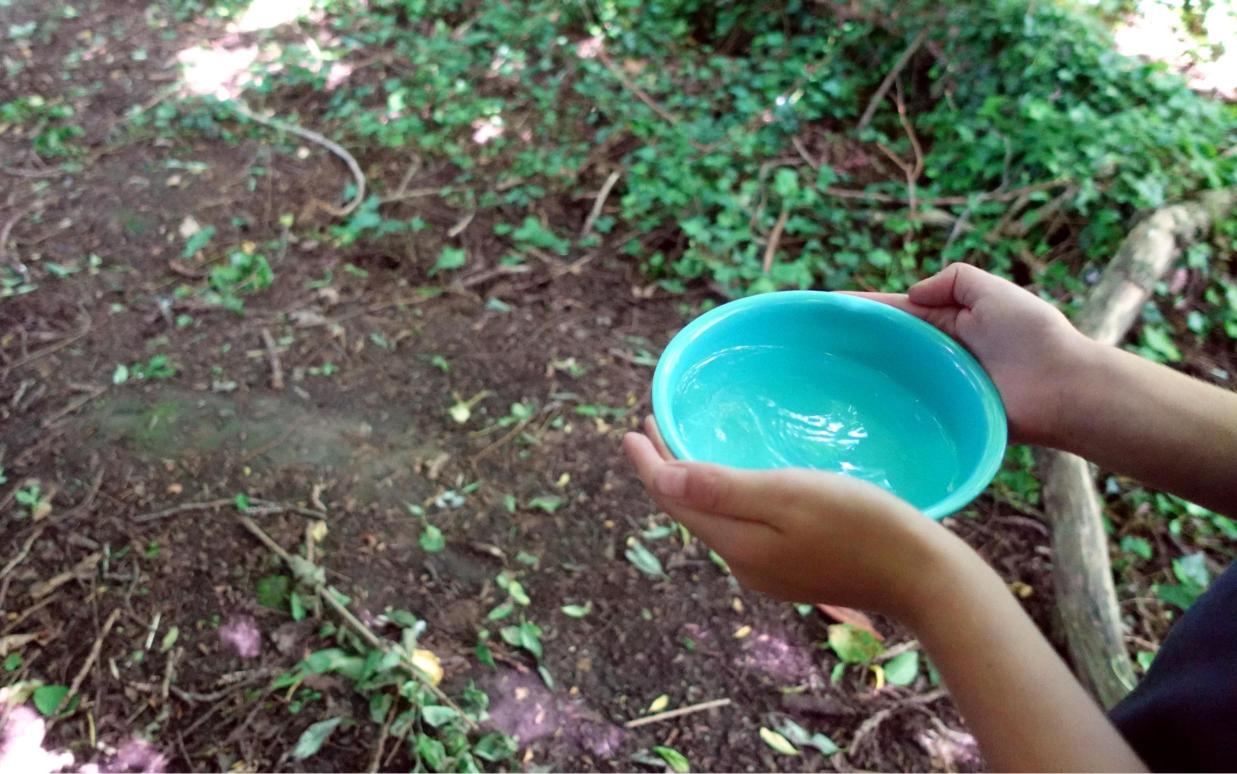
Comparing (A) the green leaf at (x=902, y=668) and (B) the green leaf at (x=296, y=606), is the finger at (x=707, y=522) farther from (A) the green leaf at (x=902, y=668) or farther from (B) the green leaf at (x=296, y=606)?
(B) the green leaf at (x=296, y=606)

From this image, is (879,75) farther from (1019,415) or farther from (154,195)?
(154,195)

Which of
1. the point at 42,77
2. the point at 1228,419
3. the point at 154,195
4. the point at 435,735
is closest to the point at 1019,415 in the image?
the point at 1228,419

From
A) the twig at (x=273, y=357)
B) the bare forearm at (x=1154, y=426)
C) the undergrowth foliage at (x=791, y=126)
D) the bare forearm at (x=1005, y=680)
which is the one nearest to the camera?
the bare forearm at (x=1005, y=680)

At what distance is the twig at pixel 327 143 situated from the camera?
3453 mm

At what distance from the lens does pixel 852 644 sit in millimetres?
2057

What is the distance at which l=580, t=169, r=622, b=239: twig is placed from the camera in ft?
11.0

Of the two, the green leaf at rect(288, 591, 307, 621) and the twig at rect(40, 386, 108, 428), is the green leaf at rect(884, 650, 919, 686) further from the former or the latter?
the twig at rect(40, 386, 108, 428)

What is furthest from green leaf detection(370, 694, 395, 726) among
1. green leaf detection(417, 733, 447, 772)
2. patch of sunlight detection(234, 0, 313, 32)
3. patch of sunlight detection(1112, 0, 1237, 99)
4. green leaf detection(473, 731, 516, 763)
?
patch of sunlight detection(234, 0, 313, 32)

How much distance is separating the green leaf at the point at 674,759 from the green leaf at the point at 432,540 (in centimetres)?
83

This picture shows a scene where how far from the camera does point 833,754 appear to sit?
186 centimetres

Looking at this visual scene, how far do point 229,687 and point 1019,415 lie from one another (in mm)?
1896

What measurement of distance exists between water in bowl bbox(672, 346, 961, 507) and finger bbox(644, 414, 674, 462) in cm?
5

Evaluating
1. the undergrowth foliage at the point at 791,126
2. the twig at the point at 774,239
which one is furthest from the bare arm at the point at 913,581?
the twig at the point at 774,239

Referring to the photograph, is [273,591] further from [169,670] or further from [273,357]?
[273,357]
